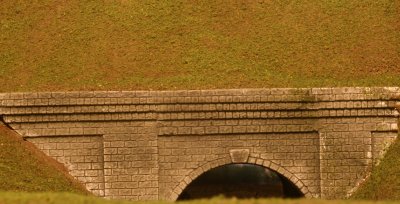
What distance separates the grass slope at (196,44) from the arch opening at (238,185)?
525 centimetres

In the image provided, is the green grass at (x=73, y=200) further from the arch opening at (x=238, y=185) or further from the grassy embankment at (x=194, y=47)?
the arch opening at (x=238, y=185)

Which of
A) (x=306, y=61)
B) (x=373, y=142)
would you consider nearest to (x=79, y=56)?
(x=306, y=61)

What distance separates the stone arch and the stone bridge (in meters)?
0.03

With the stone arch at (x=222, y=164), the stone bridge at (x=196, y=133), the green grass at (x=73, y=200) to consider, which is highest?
the stone bridge at (x=196, y=133)

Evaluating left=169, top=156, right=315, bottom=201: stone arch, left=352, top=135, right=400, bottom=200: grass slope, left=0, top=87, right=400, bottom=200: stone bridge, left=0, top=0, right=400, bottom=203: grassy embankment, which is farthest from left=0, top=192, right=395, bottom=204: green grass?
left=169, top=156, right=315, bottom=201: stone arch

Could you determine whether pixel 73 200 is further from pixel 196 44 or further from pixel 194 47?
pixel 196 44

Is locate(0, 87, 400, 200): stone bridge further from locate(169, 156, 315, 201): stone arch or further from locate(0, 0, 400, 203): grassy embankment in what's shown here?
locate(0, 0, 400, 203): grassy embankment

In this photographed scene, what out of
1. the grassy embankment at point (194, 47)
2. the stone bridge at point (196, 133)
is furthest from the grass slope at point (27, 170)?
the stone bridge at point (196, 133)

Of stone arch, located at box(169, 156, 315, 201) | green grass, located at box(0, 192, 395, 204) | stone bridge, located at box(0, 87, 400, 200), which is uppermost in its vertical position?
stone bridge, located at box(0, 87, 400, 200)

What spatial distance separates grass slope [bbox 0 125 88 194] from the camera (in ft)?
71.3

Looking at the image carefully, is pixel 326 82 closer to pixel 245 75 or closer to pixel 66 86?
pixel 245 75

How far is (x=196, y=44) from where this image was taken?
27.2m

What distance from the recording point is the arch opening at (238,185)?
32.6 m

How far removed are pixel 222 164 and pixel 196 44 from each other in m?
5.26
